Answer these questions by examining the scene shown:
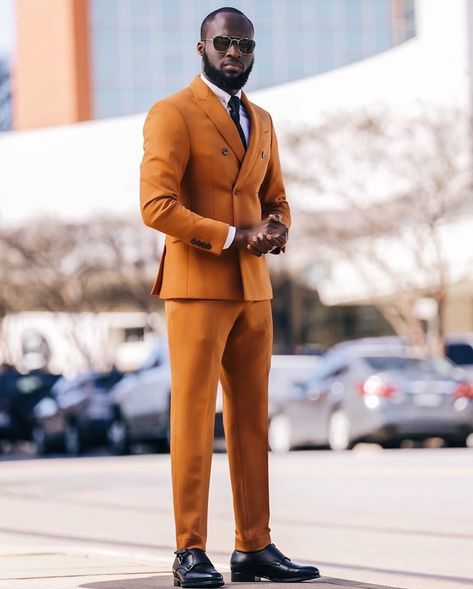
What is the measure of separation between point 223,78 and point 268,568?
6.20ft

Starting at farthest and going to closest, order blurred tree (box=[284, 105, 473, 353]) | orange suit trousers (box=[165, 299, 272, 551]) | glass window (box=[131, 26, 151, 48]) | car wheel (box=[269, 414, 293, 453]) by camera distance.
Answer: glass window (box=[131, 26, 151, 48]) < blurred tree (box=[284, 105, 473, 353]) < car wheel (box=[269, 414, 293, 453]) < orange suit trousers (box=[165, 299, 272, 551])

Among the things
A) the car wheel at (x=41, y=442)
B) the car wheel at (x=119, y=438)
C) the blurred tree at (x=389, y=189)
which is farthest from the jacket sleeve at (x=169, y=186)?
the blurred tree at (x=389, y=189)

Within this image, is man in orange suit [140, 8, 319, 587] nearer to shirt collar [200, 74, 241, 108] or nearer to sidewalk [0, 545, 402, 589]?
shirt collar [200, 74, 241, 108]

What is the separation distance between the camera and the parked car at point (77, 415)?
26688 mm

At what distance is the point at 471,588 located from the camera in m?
7.26

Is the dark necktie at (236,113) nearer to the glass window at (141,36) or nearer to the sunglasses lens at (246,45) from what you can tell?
the sunglasses lens at (246,45)

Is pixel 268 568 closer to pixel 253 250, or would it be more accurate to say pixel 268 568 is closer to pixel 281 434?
pixel 253 250

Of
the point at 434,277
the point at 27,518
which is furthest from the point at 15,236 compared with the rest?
the point at 27,518

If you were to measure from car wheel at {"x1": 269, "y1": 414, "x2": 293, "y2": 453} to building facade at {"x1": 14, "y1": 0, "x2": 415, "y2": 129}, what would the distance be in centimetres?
7378


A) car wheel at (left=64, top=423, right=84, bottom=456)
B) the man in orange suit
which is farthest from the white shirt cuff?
car wheel at (left=64, top=423, right=84, bottom=456)

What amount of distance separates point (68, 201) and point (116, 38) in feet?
101

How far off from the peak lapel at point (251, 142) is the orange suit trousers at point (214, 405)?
0.50 m

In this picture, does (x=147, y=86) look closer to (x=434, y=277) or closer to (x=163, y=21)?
(x=163, y=21)

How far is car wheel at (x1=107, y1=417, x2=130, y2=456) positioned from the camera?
82.5 feet
